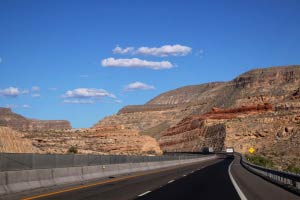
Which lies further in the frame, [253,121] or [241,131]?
[253,121]

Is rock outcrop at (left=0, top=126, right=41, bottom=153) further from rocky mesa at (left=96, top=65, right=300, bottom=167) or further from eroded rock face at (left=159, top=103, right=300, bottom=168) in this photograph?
eroded rock face at (left=159, top=103, right=300, bottom=168)

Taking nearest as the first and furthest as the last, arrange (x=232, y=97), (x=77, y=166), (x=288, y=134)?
(x=77, y=166), (x=288, y=134), (x=232, y=97)

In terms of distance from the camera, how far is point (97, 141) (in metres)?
87.4

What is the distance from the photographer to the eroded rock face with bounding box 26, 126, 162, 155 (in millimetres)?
76250

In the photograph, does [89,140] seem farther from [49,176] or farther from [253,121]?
[49,176]

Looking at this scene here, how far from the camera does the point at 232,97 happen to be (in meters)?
190

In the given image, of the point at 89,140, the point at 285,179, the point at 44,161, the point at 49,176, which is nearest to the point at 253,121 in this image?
the point at 89,140

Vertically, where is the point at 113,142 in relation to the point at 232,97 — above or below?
below

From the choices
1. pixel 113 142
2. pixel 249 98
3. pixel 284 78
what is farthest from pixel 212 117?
pixel 113 142

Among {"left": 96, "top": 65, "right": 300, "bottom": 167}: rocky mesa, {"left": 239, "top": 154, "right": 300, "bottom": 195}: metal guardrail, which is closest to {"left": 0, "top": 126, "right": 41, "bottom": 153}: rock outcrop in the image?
{"left": 239, "top": 154, "right": 300, "bottom": 195}: metal guardrail

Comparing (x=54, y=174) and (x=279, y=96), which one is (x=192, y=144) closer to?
(x=279, y=96)

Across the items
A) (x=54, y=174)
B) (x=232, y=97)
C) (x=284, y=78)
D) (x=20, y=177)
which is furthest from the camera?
(x=232, y=97)

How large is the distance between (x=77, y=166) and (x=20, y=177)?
7.90 meters

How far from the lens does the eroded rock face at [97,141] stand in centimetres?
7625
